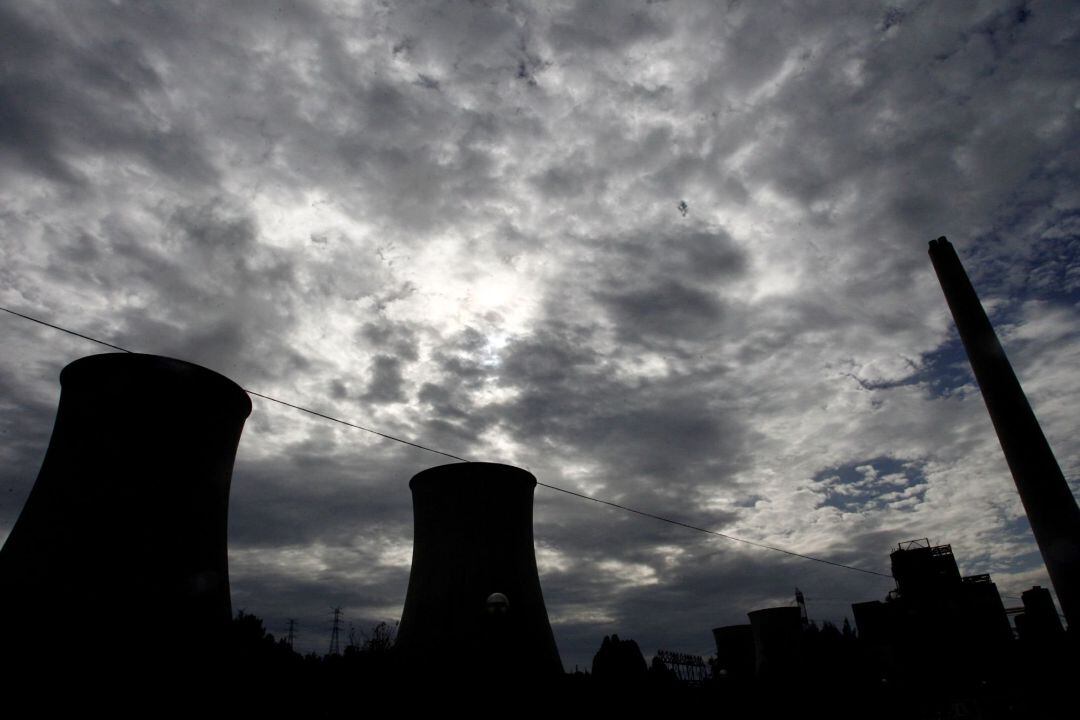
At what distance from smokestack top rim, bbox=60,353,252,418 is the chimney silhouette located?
63.0ft

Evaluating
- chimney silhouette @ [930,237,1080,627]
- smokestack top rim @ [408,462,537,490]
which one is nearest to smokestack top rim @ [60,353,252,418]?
smokestack top rim @ [408,462,537,490]

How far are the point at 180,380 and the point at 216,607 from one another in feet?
11.5

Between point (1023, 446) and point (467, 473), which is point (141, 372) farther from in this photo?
point (1023, 446)

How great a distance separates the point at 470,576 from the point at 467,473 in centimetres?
211

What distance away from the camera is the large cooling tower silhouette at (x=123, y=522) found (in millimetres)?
8773

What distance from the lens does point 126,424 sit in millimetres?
9516

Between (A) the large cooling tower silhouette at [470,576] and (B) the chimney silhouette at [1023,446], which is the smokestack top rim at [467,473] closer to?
(A) the large cooling tower silhouette at [470,576]

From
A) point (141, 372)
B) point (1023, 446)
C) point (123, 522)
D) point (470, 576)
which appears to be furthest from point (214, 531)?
point (1023, 446)

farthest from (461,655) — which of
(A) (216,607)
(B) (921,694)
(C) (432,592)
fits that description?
(B) (921,694)

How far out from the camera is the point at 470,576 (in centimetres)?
1355

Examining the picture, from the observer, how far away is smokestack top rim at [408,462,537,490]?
14.2 m

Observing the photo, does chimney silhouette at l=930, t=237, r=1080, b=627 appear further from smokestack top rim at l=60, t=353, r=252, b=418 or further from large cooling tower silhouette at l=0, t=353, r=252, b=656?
smokestack top rim at l=60, t=353, r=252, b=418

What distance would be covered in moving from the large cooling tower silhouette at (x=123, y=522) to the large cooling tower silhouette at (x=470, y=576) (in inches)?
174

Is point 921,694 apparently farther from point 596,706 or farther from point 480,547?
point 480,547
